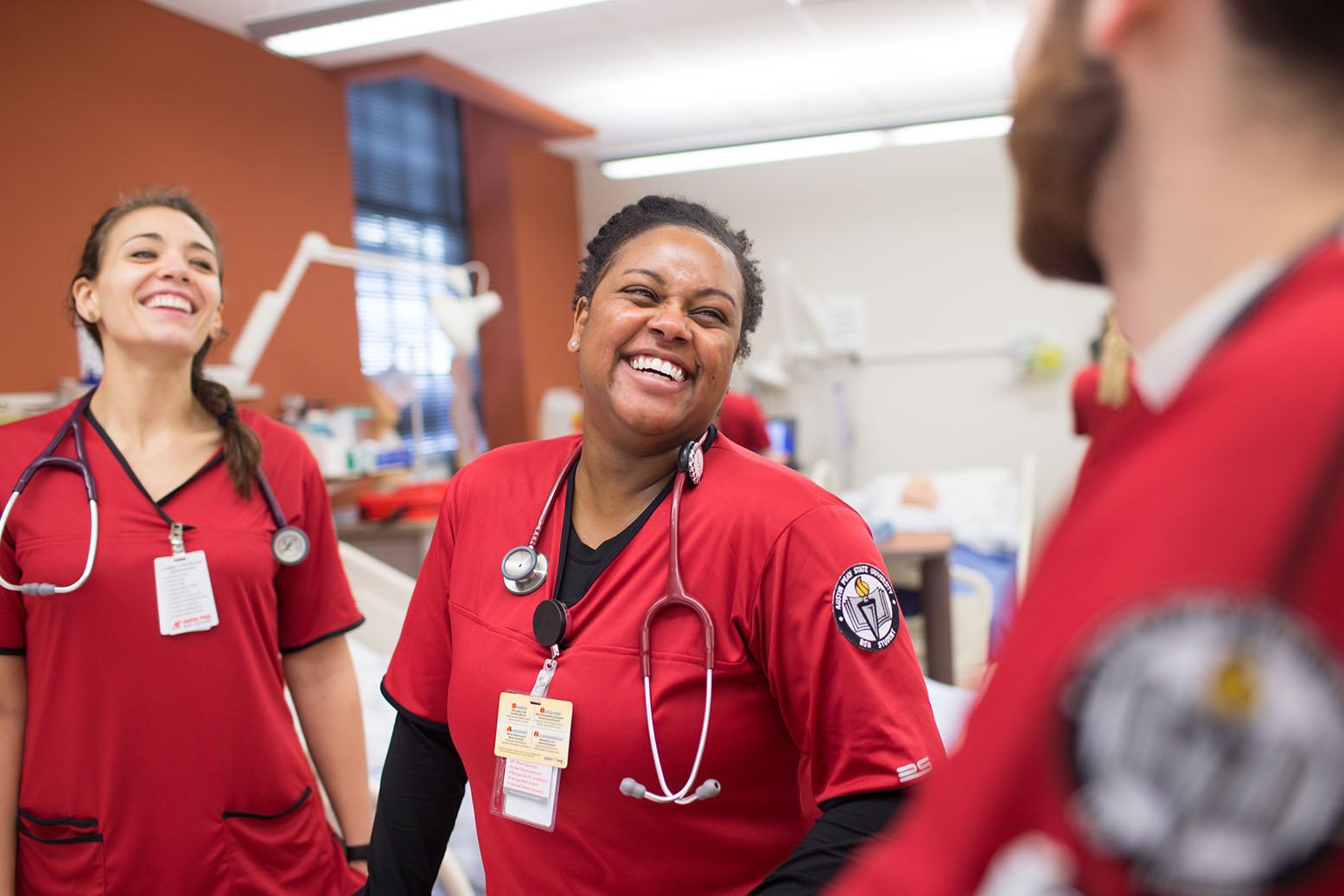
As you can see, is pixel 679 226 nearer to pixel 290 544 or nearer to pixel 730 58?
pixel 290 544

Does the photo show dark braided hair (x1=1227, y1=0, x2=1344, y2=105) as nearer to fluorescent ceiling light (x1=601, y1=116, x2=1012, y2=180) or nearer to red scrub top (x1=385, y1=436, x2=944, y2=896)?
red scrub top (x1=385, y1=436, x2=944, y2=896)

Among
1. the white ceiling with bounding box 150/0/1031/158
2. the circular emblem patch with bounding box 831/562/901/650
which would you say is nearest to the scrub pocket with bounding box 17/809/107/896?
the circular emblem patch with bounding box 831/562/901/650

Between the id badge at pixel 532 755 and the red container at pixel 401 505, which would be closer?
the id badge at pixel 532 755

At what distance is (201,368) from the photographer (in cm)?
169

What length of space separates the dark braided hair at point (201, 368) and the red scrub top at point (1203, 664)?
1381 mm

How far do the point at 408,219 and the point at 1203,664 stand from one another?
5.51 m

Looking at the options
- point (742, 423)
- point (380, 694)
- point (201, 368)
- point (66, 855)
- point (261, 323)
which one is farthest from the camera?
point (261, 323)

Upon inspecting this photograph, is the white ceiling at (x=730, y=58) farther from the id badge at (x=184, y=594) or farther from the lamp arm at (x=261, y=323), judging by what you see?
the id badge at (x=184, y=594)

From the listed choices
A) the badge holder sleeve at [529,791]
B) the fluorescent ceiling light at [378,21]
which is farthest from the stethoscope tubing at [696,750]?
the fluorescent ceiling light at [378,21]

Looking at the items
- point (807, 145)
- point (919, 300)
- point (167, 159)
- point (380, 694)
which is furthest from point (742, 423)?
point (919, 300)

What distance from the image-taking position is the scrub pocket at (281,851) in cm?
142

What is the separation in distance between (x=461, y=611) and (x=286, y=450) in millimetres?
612

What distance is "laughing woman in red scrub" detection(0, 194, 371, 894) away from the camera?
1.38 meters

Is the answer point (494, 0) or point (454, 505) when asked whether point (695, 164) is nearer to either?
point (494, 0)
